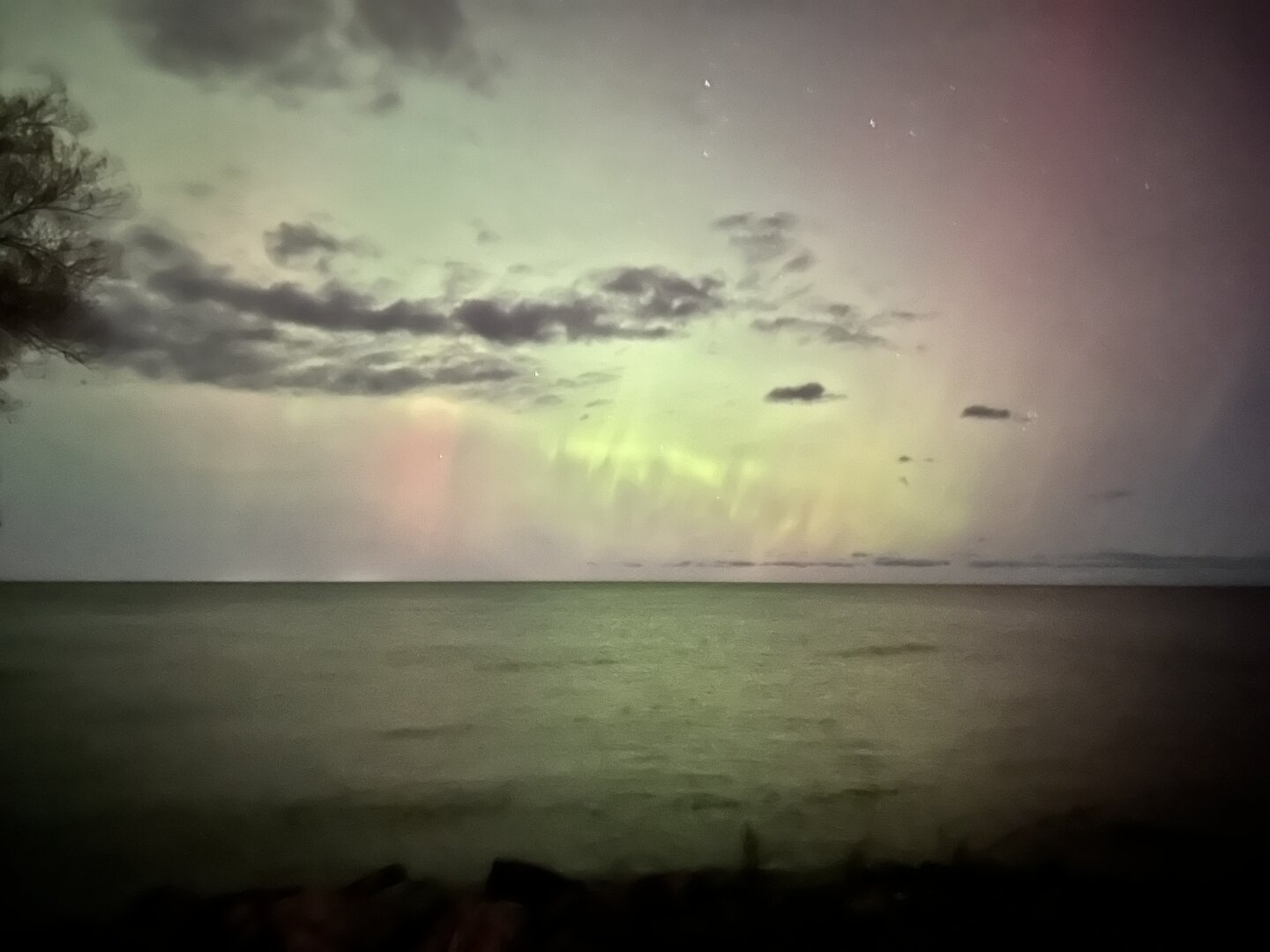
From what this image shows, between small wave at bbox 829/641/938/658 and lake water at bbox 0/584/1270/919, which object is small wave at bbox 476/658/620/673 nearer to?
lake water at bbox 0/584/1270/919

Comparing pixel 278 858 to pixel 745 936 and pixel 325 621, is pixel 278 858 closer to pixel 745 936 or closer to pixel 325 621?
pixel 745 936

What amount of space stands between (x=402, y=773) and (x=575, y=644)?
14419 millimetres

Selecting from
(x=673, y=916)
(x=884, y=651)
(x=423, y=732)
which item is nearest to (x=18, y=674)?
(x=423, y=732)

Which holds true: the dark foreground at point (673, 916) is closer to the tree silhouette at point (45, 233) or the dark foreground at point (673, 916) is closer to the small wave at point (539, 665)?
the tree silhouette at point (45, 233)

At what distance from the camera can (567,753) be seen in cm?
765

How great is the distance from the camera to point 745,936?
10.6 ft

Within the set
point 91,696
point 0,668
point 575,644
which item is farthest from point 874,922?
point 575,644

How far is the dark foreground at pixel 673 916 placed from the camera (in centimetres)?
306

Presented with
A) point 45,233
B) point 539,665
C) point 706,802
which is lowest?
point 539,665

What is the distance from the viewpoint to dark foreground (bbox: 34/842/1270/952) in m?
3.06

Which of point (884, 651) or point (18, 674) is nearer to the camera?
point (18, 674)

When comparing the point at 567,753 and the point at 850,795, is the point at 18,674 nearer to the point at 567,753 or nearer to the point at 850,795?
the point at 567,753

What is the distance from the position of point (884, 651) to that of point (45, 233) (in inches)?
725

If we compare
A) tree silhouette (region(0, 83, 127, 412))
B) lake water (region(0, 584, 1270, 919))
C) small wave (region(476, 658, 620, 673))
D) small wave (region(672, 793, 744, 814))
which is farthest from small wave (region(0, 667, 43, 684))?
small wave (region(672, 793, 744, 814))
